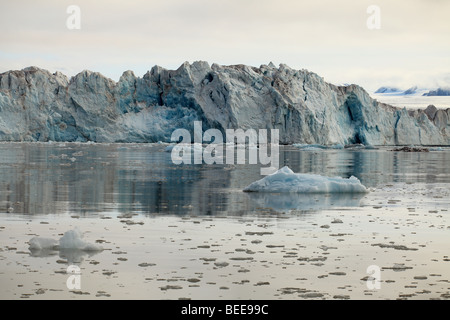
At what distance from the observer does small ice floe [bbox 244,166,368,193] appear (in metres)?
15.4

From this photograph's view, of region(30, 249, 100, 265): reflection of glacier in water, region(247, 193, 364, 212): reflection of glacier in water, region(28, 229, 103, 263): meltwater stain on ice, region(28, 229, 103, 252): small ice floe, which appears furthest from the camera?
region(247, 193, 364, 212): reflection of glacier in water

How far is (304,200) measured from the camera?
14.1m

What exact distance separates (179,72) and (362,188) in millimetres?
57535

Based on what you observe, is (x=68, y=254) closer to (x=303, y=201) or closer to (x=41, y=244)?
(x=41, y=244)

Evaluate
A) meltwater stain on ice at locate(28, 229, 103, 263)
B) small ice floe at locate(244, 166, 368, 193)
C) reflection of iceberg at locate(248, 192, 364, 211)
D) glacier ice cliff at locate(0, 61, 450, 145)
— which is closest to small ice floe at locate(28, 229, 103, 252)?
meltwater stain on ice at locate(28, 229, 103, 263)

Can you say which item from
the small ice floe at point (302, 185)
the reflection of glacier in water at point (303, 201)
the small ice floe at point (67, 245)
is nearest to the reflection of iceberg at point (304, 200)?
the reflection of glacier in water at point (303, 201)

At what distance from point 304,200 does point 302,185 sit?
4.43 feet

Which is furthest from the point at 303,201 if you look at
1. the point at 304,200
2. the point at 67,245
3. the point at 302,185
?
the point at 67,245

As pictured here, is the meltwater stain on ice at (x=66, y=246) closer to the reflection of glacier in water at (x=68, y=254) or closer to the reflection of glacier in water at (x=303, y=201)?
the reflection of glacier in water at (x=68, y=254)

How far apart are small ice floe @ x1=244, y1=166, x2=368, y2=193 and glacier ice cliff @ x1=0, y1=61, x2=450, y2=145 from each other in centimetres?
5313

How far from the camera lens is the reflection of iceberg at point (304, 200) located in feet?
42.5

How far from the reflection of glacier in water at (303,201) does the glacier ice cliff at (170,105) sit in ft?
177

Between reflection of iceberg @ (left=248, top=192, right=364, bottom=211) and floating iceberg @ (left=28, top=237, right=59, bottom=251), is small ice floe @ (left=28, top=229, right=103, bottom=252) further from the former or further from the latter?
reflection of iceberg @ (left=248, top=192, right=364, bottom=211)

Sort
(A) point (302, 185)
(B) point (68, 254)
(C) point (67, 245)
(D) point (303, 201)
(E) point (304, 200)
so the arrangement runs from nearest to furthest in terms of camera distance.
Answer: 1. (B) point (68, 254)
2. (C) point (67, 245)
3. (D) point (303, 201)
4. (E) point (304, 200)
5. (A) point (302, 185)
